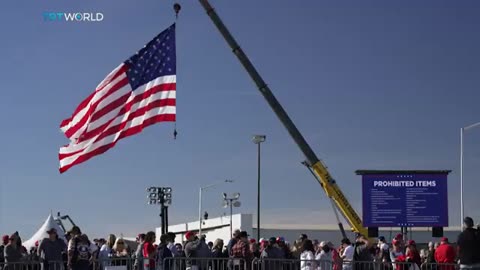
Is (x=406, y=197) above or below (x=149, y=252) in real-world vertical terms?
above

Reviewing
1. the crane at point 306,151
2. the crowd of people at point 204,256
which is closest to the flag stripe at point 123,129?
the crowd of people at point 204,256

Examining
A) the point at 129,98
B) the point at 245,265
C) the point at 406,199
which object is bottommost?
the point at 245,265

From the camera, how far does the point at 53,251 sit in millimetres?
18641

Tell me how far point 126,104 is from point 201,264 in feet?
14.1

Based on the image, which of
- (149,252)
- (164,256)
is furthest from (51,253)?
(164,256)

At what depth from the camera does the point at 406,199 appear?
3183 centimetres

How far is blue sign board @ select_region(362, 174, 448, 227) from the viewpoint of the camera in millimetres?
31719

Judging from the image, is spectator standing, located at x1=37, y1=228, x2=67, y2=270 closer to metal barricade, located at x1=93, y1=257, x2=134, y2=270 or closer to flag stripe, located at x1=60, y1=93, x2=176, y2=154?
metal barricade, located at x1=93, y1=257, x2=134, y2=270

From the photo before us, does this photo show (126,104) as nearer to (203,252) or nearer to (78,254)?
(78,254)

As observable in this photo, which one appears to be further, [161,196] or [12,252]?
[161,196]

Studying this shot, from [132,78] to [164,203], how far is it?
3096cm

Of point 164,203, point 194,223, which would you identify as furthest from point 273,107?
point 194,223

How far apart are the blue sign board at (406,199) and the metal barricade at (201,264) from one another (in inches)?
484

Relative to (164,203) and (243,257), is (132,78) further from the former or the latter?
(164,203)
